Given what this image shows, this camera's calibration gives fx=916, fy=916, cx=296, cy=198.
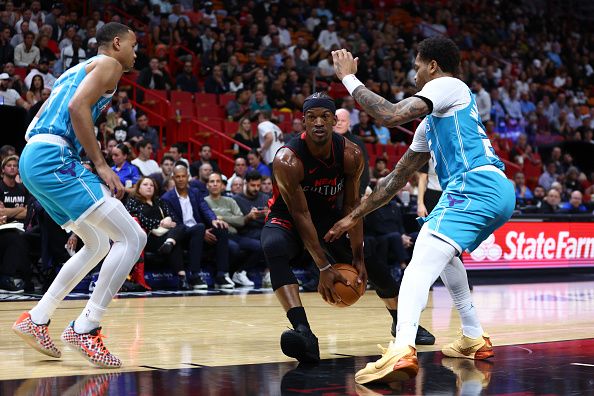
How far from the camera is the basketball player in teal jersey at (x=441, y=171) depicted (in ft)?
15.5

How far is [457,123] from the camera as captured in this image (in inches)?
197

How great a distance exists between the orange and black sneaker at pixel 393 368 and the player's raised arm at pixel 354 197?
1181mm

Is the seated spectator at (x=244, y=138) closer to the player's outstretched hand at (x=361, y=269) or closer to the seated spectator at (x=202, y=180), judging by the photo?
the seated spectator at (x=202, y=180)

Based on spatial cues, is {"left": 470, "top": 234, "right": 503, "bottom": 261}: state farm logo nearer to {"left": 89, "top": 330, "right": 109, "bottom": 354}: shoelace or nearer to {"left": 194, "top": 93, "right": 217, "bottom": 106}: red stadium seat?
{"left": 194, "top": 93, "right": 217, "bottom": 106}: red stadium seat

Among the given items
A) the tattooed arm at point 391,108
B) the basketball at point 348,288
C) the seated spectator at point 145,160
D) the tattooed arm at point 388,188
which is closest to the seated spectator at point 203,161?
the seated spectator at point 145,160

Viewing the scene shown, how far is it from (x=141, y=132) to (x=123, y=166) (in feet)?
8.59

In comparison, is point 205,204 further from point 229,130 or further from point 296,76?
point 296,76

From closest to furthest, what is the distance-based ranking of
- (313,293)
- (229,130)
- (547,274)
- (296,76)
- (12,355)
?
(12,355) < (313,293) < (547,274) < (229,130) < (296,76)

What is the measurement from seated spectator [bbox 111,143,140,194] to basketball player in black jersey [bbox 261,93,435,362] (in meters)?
5.77

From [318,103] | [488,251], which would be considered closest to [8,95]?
[488,251]

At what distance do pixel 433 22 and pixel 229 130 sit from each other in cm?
1050

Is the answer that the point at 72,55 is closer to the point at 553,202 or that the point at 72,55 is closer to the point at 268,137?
the point at 268,137

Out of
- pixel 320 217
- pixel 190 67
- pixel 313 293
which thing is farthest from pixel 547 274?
pixel 320 217

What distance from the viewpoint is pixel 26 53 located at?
47.9 ft
